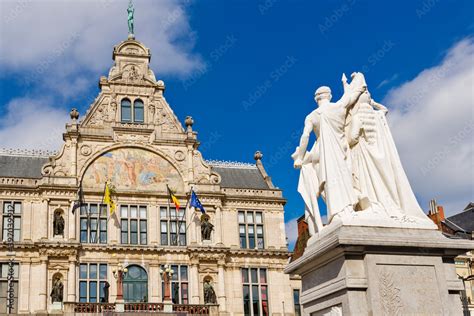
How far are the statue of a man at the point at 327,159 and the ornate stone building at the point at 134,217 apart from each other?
2404 cm

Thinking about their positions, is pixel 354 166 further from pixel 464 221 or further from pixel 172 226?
pixel 464 221

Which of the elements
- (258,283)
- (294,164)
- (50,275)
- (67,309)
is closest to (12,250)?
(50,275)

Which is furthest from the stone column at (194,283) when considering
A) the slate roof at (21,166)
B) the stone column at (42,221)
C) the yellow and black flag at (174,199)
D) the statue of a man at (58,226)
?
the slate roof at (21,166)

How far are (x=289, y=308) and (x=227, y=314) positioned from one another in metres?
3.70

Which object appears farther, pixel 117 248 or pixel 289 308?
pixel 289 308

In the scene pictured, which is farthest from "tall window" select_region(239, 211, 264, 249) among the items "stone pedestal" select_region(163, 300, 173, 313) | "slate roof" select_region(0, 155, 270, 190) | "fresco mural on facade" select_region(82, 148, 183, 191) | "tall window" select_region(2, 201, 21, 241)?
"tall window" select_region(2, 201, 21, 241)

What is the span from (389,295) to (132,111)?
30478mm

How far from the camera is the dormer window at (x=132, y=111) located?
35.6m

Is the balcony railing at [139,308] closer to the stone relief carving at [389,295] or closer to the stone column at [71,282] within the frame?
the stone column at [71,282]

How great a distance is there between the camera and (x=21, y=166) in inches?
1368

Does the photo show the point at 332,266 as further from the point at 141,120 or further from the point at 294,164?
the point at 141,120

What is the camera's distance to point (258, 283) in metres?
34.8

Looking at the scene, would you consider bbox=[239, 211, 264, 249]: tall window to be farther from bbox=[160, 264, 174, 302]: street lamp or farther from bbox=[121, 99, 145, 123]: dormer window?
bbox=[121, 99, 145, 123]: dormer window

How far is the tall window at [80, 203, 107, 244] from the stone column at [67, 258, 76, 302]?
1.42m
